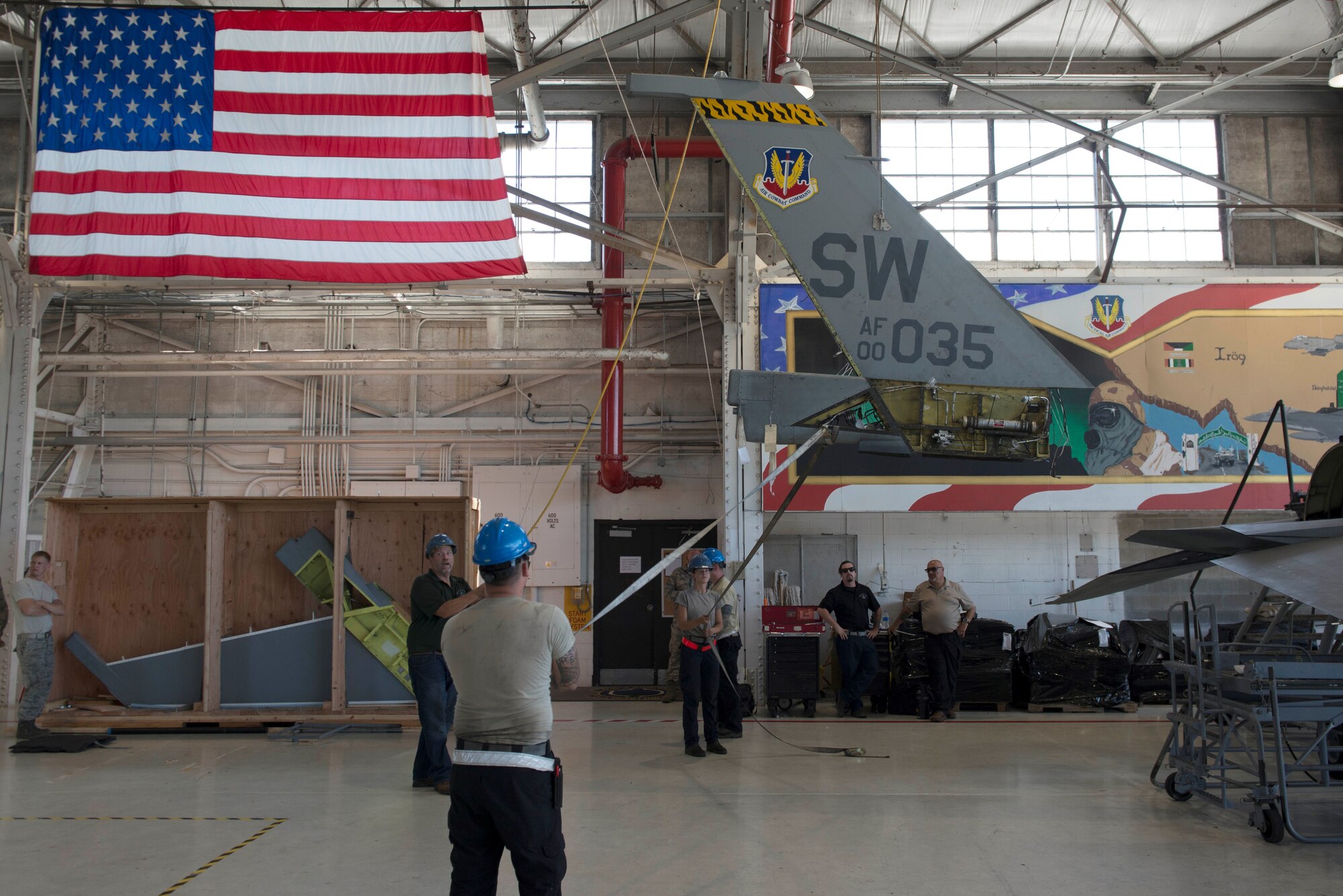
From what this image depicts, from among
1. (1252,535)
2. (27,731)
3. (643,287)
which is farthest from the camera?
(27,731)

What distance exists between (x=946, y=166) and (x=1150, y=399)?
4.42m

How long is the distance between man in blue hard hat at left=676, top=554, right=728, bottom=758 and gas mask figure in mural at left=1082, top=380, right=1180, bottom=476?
530 cm

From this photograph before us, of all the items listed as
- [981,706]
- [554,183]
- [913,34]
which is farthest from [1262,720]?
[554,183]

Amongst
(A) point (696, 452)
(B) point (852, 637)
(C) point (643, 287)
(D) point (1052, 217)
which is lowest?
(B) point (852, 637)

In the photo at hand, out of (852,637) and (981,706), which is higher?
(852,637)

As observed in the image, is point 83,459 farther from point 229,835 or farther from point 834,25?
point 834,25

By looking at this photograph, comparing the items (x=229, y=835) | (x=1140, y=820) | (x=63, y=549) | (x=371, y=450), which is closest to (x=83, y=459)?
(x=371, y=450)

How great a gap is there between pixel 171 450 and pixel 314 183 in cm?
719

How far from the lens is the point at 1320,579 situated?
4.18m

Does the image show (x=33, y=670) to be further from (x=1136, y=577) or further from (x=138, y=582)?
(x=1136, y=577)

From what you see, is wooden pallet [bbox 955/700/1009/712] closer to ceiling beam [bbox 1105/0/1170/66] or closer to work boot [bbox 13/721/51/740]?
ceiling beam [bbox 1105/0/1170/66]

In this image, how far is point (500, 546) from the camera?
307 cm

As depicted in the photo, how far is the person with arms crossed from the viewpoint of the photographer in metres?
7.79

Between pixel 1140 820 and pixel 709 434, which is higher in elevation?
pixel 709 434
